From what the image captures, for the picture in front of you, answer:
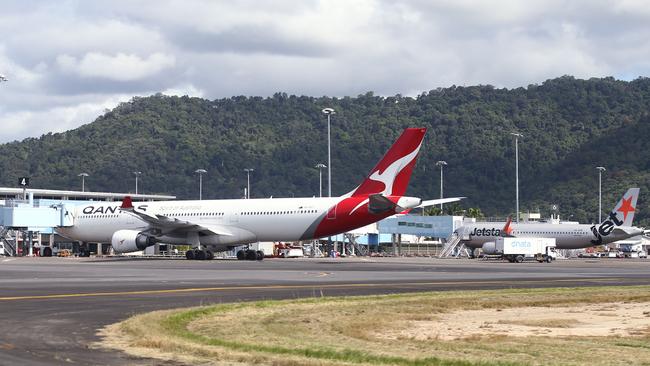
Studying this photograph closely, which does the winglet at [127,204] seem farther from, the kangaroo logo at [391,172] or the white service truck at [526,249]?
the white service truck at [526,249]

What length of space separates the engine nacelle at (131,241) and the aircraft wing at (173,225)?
1186 mm

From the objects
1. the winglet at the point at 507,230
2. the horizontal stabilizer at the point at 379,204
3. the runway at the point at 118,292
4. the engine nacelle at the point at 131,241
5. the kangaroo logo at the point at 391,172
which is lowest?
the runway at the point at 118,292

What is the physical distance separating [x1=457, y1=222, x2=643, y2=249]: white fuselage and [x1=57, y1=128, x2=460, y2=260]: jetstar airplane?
37.2m

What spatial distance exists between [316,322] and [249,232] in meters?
50.5

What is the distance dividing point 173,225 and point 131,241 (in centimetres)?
343

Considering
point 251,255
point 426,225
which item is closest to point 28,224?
point 251,255

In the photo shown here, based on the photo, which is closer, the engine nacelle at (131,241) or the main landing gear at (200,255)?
the engine nacelle at (131,241)

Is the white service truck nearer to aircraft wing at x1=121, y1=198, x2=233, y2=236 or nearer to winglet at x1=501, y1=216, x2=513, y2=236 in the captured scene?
winglet at x1=501, y1=216, x2=513, y2=236

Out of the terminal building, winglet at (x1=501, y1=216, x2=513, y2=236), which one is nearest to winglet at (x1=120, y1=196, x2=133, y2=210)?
the terminal building

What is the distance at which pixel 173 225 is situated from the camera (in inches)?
2953

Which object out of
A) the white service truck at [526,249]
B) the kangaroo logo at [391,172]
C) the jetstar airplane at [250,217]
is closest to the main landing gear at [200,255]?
the jetstar airplane at [250,217]

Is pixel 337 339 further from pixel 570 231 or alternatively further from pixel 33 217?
pixel 570 231

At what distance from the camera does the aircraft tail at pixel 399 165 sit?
69.0 meters

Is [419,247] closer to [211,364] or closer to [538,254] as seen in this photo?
[538,254]
